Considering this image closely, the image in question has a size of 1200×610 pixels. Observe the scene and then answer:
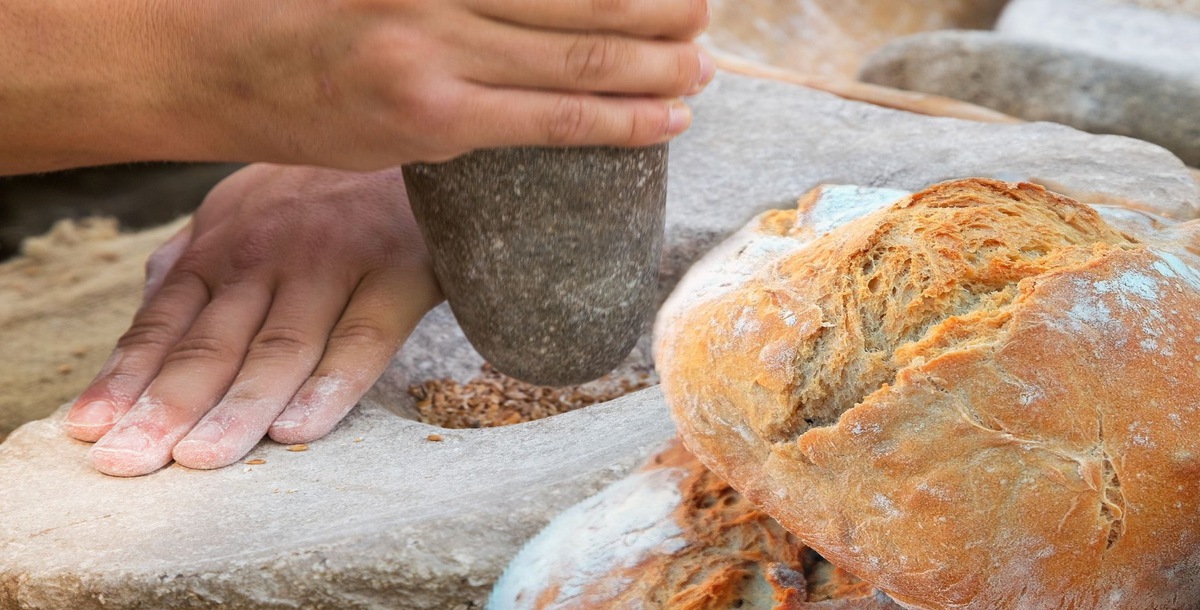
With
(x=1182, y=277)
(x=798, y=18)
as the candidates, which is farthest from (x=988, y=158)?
(x=798, y=18)

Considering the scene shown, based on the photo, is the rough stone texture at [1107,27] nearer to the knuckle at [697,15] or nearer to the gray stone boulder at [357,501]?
the gray stone boulder at [357,501]

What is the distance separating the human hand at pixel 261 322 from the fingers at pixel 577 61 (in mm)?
497

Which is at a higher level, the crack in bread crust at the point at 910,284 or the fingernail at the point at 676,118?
the fingernail at the point at 676,118

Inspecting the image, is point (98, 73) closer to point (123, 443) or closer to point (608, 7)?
point (123, 443)

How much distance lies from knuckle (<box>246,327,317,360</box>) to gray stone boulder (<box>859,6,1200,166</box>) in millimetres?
1642

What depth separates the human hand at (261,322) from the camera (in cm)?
126

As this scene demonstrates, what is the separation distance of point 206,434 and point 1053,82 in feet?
6.13

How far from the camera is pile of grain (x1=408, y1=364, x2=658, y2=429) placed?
152 cm

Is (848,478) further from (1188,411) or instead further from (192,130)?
(192,130)

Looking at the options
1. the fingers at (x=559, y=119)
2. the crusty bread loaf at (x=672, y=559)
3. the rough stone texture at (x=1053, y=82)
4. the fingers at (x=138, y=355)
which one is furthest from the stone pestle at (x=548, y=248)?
the rough stone texture at (x=1053, y=82)

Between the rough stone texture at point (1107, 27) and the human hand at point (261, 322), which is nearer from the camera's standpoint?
the human hand at point (261, 322)

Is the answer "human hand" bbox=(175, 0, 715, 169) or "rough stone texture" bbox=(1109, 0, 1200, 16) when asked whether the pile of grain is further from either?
"rough stone texture" bbox=(1109, 0, 1200, 16)

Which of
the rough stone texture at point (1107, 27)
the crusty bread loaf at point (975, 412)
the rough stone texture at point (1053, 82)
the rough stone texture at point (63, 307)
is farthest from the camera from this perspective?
the rough stone texture at point (1107, 27)

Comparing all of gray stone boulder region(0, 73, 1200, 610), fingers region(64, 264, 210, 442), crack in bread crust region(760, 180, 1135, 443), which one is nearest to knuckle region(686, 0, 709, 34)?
crack in bread crust region(760, 180, 1135, 443)
